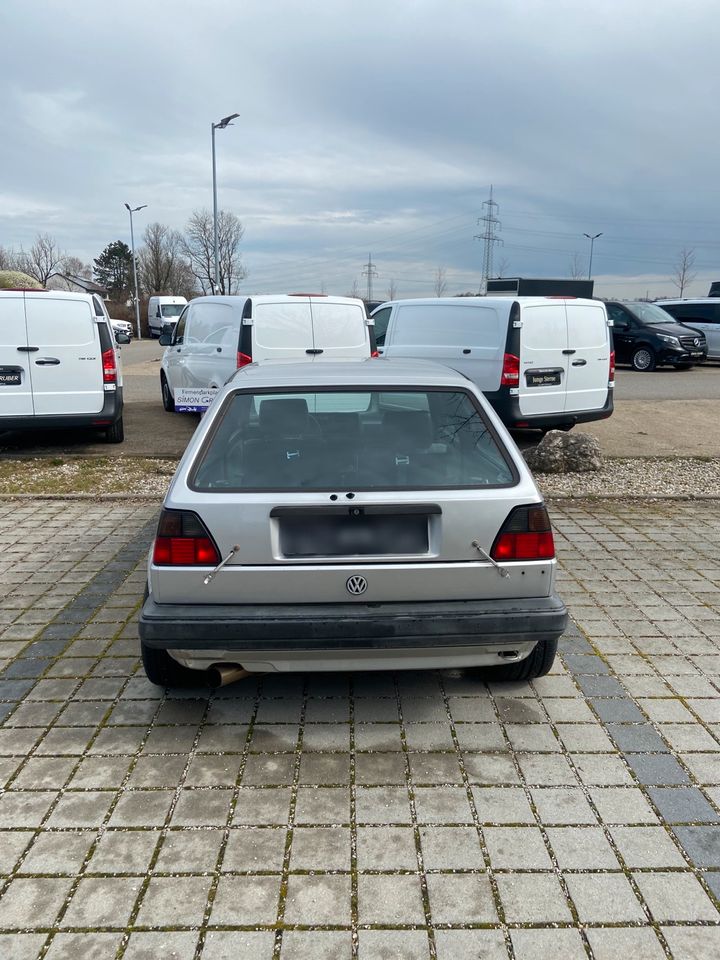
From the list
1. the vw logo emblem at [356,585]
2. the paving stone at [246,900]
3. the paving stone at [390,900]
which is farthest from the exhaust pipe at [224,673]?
the paving stone at [390,900]

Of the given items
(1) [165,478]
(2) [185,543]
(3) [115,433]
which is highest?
(2) [185,543]

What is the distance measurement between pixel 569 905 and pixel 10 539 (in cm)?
548

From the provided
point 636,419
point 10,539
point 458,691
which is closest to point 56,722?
point 458,691

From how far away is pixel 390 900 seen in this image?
2.57 metres

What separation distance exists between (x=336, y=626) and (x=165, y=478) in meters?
5.97

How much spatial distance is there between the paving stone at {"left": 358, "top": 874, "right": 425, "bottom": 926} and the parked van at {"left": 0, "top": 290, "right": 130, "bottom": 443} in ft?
26.4

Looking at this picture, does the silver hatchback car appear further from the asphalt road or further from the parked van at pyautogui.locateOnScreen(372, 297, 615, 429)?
the asphalt road

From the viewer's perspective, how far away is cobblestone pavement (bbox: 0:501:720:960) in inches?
96.9

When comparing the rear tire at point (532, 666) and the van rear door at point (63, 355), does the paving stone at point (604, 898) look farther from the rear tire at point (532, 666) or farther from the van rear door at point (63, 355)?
the van rear door at point (63, 355)

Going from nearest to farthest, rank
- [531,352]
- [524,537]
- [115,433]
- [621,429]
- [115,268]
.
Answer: [524,537] → [531,352] → [115,433] → [621,429] → [115,268]

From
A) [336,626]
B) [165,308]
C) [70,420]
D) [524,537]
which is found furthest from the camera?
→ [165,308]

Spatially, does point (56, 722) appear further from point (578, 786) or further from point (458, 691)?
point (578, 786)

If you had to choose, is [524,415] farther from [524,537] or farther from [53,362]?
[524,537]

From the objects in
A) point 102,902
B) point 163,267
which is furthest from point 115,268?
point 102,902
